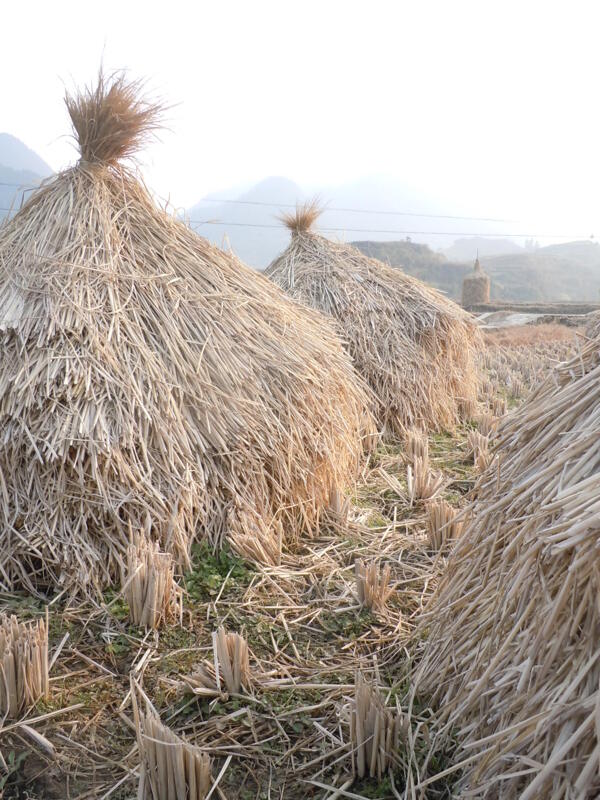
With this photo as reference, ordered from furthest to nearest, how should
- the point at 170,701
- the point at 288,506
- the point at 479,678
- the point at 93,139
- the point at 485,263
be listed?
1. the point at 485,263
2. the point at 93,139
3. the point at 288,506
4. the point at 170,701
5. the point at 479,678

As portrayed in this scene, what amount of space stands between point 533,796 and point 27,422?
2287 mm

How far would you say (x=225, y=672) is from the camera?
2047 millimetres

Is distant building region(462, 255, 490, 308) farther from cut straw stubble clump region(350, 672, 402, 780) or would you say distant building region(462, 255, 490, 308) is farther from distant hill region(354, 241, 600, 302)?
cut straw stubble clump region(350, 672, 402, 780)

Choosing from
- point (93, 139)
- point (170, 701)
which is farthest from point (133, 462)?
point (93, 139)

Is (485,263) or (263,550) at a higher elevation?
(485,263)

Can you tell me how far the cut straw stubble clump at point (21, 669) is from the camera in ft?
6.23

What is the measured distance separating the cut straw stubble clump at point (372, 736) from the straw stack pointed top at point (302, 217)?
19.9ft

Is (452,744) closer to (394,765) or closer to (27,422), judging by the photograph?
(394,765)

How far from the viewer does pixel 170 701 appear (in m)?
2.04

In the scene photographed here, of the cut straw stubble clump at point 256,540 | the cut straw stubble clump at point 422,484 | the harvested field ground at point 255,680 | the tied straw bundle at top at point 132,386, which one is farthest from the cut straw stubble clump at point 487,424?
the cut straw stubble clump at point 256,540

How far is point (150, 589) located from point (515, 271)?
67873 millimetres

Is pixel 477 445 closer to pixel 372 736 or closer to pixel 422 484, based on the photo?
pixel 422 484

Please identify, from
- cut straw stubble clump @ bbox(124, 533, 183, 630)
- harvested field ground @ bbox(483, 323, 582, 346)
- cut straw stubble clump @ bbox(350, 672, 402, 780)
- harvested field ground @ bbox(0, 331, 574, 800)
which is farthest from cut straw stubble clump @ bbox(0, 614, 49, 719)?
harvested field ground @ bbox(483, 323, 582, 346)

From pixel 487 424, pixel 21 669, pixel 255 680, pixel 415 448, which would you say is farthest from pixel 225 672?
pixel 487 424
